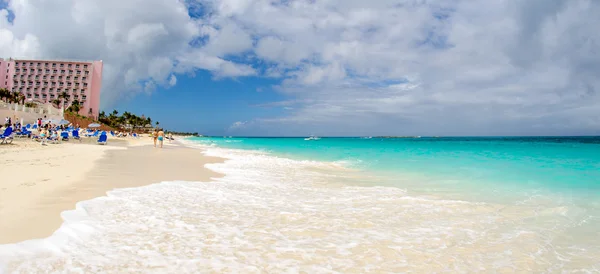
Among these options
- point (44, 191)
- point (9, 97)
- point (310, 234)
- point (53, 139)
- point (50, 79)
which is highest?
point (50, 79)

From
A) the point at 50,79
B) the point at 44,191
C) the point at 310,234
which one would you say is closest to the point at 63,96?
the point at 50,79

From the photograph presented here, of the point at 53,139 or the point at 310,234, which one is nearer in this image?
the point at 310,234

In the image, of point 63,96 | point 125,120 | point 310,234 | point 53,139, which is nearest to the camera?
point 310,234

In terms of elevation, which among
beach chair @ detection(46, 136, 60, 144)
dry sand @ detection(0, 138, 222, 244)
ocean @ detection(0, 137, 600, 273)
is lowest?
ocean @ detection(0, 137, 600, 273)

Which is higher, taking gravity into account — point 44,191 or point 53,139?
point 53,139

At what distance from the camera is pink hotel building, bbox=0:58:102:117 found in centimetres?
8850

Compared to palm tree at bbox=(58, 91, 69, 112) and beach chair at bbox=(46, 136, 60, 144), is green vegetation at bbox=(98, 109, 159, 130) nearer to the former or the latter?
palm tree at bbox=(58, 91, 69, 112)

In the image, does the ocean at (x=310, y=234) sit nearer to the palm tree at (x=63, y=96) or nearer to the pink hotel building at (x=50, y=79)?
the palm tree at (x=63, y=96)

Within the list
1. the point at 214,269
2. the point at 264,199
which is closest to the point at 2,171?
the point at 264,199

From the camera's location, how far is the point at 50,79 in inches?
3521

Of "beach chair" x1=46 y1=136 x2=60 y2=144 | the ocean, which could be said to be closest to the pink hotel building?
"beach chair" x1=46 y1=136 x2=60 y2=144

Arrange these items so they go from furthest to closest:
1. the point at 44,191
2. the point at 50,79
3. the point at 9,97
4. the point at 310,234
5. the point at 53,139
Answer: the point at 50,79 → the point at 9,97 → the point at 53,139 → the point at 44,191 → the point at 310,234

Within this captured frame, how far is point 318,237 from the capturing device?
14.8ft

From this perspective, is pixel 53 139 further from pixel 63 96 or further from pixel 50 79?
pixel 50 79
